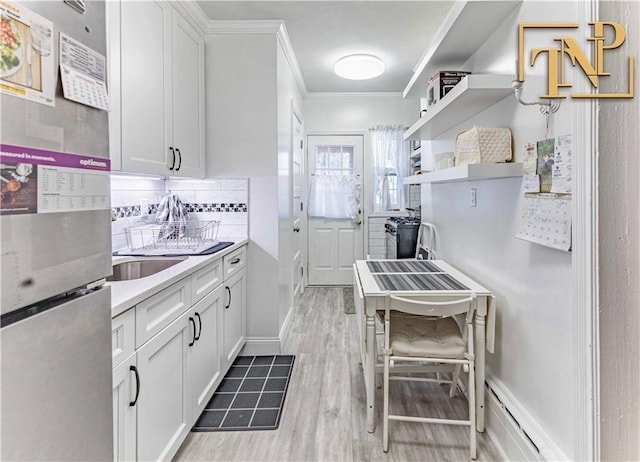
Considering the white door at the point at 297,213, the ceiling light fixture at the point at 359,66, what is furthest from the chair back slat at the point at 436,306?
the ceiling light fixture at the point at 359,66

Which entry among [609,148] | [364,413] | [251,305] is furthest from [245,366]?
[609,148]

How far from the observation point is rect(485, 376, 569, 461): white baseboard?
139 centimetres

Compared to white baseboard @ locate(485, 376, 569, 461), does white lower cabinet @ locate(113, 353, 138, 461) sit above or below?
above

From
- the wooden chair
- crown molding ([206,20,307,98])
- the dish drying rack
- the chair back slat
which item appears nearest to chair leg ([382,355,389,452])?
the wooden chair

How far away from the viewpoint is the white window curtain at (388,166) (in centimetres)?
473

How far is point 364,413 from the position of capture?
6.77ft

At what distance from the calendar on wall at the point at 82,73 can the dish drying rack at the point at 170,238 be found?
1.44 meters

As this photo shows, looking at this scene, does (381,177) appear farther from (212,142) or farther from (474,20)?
(474,20)

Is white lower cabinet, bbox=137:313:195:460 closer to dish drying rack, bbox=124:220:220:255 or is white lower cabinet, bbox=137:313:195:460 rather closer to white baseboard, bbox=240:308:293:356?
dish drying rack, bbox=124:220:220:255

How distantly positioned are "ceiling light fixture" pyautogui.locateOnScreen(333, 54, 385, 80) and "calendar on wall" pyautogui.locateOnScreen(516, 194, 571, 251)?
7.63 ft

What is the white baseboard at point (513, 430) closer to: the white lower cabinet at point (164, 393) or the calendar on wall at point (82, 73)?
the white lower cabinet at point (164, 393)

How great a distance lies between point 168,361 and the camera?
60.6 inches

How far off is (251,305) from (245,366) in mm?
463

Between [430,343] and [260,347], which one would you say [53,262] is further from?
[260,347]
